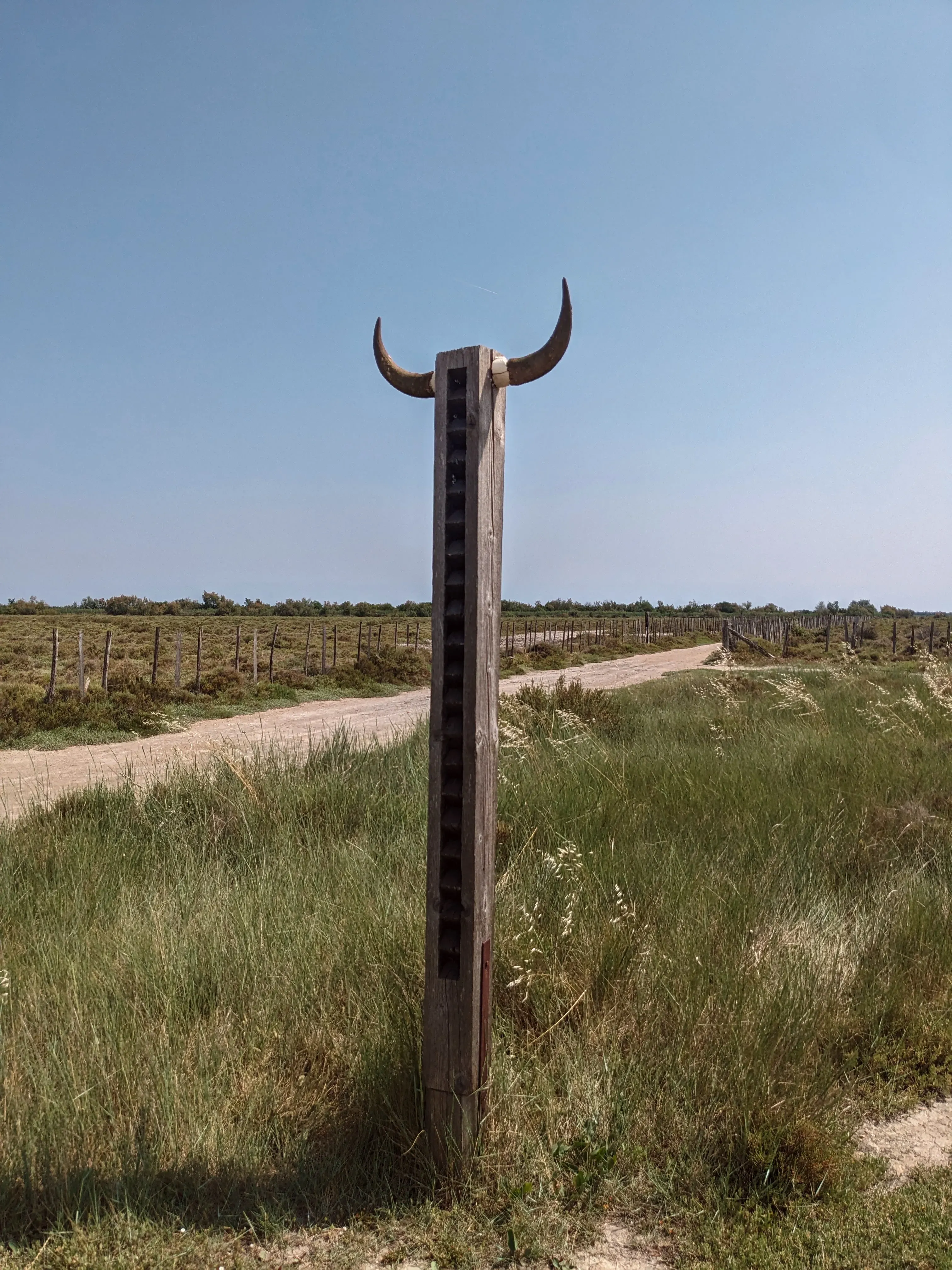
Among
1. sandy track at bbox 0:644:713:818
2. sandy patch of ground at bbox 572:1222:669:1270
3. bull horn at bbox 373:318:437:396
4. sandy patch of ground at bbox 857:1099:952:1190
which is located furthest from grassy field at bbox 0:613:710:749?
sandy patch of ground at bbox 857:1099:952:1190

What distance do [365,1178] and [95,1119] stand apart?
0.85 metres

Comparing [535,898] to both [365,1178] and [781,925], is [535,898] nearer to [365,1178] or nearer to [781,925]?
[781,925]

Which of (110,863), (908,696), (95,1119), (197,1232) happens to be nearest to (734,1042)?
(197,1232)

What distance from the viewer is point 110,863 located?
Result: 4844mm

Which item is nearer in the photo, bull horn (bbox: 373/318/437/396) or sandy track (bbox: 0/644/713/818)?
bull horn (bbox: 373/318/437/396)

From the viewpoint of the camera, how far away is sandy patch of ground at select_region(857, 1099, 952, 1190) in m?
2.72

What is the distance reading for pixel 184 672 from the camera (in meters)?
30.8

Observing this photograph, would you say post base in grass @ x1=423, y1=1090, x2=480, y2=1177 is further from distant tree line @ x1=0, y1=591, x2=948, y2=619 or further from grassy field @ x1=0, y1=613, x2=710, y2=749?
distant tree line @ x1=0, y1=591, x2=948, y2=619

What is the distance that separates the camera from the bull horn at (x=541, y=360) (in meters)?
2.38

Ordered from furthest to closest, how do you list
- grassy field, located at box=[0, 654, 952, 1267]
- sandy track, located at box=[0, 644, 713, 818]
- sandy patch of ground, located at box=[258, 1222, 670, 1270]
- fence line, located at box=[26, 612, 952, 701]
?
1. fence line, located at box=[26, 612, 952, 701]
2. sandy track, located at box=[0, 644, 713, 818]
3. grassy field, located at box=[0, 654, 952, 1267]
4. sandy patch of ground, located at box=[258, 1222, 670, 1270]

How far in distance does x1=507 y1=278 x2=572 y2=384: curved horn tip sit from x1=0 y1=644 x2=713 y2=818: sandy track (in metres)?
4.88

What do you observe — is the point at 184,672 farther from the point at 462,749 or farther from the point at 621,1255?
the point at 621,1255

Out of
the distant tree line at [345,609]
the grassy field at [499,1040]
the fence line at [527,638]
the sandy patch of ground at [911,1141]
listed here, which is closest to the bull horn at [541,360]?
the fence line at [527,638]

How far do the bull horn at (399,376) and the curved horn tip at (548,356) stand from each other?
27 cm
